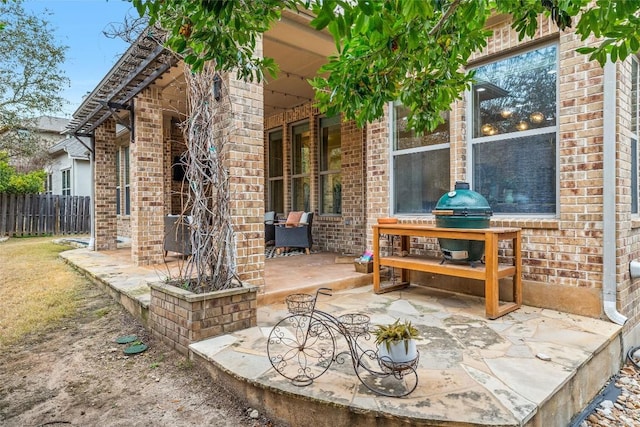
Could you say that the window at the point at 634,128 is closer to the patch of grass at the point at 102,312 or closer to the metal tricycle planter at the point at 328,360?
the metal tricycle planter at the point at 328,360

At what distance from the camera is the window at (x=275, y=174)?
9133 millimetres

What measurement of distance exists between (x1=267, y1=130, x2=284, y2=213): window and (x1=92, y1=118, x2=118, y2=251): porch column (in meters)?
3.62

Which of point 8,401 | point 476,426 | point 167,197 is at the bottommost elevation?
point 8,401

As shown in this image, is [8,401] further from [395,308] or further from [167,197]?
[167,197]

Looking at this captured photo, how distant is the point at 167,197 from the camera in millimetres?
9109

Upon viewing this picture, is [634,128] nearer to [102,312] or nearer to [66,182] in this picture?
[102,312]

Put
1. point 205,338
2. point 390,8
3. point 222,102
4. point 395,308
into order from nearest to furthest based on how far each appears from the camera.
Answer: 1. point 390,8
2. point 205,338
3. point 222,102
4. point 395,308

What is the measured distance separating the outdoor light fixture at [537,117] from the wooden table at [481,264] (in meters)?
1.15

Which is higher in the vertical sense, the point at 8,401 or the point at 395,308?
the point at 395,308

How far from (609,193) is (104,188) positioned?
888 cm

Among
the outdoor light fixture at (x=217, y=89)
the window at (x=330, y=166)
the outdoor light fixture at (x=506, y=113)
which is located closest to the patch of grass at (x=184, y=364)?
the outdoor light fixture at (x=217, y=89)

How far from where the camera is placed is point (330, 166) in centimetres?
773

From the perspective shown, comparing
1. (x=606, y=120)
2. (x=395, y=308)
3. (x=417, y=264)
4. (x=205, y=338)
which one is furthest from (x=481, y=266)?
(x=205, y=338)

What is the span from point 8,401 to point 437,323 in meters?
3.23
